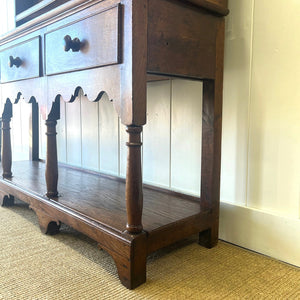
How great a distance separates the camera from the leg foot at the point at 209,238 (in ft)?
2.93

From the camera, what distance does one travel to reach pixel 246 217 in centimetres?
89

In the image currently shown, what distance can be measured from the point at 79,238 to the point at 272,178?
0.57 m

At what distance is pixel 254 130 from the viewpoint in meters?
0.87

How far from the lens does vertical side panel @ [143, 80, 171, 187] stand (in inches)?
43.6

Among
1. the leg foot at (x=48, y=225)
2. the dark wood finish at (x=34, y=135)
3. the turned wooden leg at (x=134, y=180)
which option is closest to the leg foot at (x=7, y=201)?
the leg foot at (x=48, y=225)

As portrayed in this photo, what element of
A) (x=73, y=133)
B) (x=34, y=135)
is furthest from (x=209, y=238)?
(x=34, y=135)

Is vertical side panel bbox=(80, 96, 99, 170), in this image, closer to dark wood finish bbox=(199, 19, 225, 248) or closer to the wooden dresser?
the wooden dresser

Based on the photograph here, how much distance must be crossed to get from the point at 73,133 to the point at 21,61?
0.59 metres


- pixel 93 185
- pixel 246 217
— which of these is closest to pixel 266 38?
pixel 246 217

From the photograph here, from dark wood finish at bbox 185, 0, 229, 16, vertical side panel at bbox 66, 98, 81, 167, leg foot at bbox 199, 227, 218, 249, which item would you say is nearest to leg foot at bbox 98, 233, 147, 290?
leg foot at bbox 199, 227, 218, 249

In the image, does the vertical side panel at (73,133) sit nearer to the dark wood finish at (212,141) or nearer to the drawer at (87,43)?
the drawer at (87,43)

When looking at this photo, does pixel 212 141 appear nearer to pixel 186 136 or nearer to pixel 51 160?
pixel 186 136

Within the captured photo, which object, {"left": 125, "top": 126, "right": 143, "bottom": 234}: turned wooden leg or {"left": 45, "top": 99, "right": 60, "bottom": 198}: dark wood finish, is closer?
{"left": 125, "top": 126, "right": 143, "bottom": 234}: turned wooden leg

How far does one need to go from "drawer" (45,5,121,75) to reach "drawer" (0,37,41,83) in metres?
0.09
